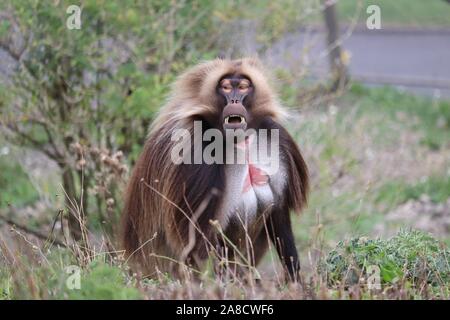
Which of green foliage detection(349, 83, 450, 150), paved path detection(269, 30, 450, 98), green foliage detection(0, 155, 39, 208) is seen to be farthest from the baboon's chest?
paved path detection(269, 30, 450, 98)

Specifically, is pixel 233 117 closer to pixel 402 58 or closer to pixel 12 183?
pixel 12 183

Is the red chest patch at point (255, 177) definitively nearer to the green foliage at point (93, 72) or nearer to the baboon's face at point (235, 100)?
the baboon's face at point (235, 100)

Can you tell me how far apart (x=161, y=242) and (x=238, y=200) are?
60 cm

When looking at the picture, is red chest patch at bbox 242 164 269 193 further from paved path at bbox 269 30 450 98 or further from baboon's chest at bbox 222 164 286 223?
paved path at bbox 269 30 450 98

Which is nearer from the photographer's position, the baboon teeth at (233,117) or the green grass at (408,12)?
the baboon teeth at (233,117)

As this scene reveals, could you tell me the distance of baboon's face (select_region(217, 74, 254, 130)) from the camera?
202 inches

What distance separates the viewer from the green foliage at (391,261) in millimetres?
4410

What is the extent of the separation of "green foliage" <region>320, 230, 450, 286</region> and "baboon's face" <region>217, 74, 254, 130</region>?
98cm

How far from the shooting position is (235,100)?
17.3 ft

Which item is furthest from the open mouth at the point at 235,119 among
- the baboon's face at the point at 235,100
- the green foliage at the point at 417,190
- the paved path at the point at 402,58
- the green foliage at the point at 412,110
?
the paved path at the point at 402,58

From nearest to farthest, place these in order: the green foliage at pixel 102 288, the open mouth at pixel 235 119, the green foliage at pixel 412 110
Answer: the green foliage at pixel 102 288 → the open mouth at pixel 235 119 → the green foliage at pixel 412 110

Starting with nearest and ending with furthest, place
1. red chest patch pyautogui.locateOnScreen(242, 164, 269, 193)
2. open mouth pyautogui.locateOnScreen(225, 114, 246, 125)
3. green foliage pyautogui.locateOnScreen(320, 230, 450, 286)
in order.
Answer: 1. green foliage pyautogui.locateOnScreen(320, 230, 450, 286)
2. open mouth pyautogui.locateOnScreen(225, 114, 246, 125)
3. red chest patch pyautogui.locateOnScreen(242, 164, 269, 193)

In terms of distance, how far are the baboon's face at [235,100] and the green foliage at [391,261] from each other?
984 millimetres

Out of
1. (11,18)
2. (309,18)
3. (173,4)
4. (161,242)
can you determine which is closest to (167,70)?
(173,4)
